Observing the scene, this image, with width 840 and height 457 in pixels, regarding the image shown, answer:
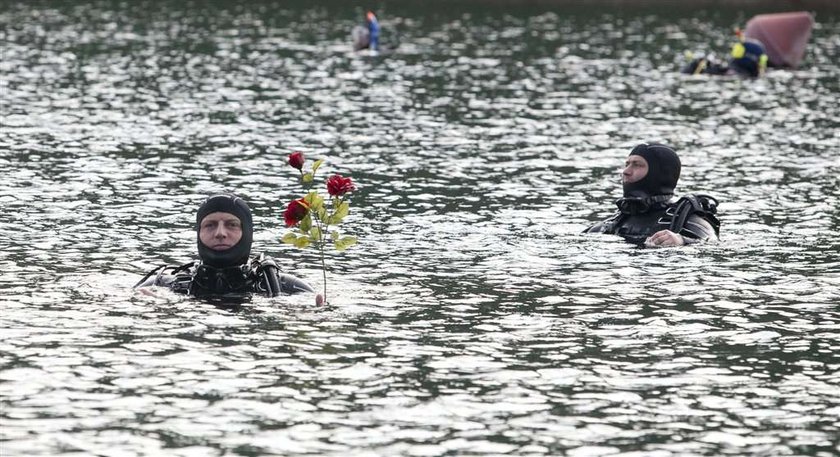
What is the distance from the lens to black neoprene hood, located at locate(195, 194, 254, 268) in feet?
65.9

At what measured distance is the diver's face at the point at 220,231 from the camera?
20.0 m

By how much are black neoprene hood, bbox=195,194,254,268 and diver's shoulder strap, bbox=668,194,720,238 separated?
8079 mm

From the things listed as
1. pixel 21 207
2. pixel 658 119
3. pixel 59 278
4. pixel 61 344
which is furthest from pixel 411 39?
pixel 61 344

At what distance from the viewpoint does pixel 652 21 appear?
235 ft

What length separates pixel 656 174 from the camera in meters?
25.9

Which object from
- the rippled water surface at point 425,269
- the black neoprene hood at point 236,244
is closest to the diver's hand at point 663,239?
the rippled water surface at point 425,269

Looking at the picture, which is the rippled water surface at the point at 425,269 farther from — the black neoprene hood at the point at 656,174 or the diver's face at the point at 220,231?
the black neoprene hood at the point at 656,174

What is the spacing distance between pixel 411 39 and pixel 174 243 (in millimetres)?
38425

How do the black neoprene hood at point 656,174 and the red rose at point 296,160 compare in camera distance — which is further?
the black neoprene hood at point 656,174

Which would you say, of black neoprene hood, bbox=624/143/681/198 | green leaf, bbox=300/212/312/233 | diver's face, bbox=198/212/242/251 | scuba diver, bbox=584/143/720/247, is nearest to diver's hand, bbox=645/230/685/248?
scuba diver, bbox=584/143/720/247

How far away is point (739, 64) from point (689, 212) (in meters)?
27.9

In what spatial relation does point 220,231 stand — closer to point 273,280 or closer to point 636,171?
point 273,280

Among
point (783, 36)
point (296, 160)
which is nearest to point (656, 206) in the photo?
point (296, 160)

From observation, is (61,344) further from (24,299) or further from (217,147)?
(217,147)
